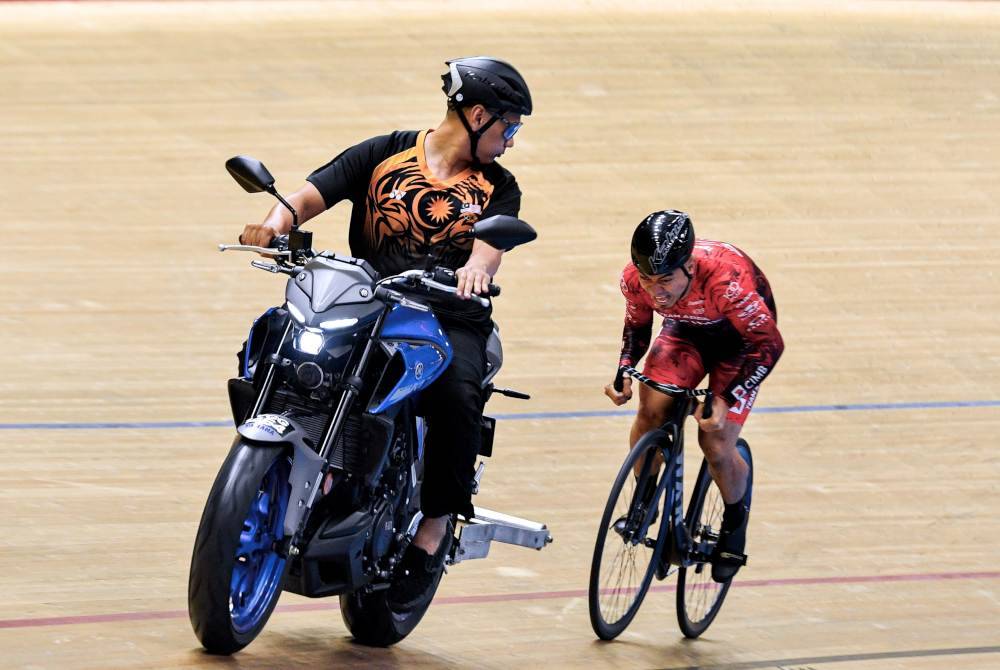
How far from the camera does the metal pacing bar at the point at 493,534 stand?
424cm

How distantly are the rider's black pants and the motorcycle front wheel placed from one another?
0.46 metres

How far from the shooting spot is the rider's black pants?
148 inches

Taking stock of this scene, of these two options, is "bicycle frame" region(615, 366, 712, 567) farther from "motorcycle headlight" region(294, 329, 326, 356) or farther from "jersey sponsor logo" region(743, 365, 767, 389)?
"motorcycle headlight" region(294, 329, 326, 356)

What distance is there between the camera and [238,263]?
310 inches

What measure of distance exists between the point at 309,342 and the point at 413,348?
0.79 ft

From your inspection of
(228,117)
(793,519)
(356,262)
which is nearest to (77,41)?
(228,117)

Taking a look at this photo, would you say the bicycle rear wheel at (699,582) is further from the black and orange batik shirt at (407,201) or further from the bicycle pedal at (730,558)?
the black and orange batik shirt at (407,201)

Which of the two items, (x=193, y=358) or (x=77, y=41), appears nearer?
(x=193, y=358)

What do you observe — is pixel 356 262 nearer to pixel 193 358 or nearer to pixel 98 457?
pixel 98 457

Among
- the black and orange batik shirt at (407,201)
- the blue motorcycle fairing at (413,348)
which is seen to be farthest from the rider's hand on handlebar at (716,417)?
the blue motorcycle fairing at (413,348)

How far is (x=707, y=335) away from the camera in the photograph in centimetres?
452

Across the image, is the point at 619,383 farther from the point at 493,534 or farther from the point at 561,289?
the point at 561,289

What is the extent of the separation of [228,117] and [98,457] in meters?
4.08

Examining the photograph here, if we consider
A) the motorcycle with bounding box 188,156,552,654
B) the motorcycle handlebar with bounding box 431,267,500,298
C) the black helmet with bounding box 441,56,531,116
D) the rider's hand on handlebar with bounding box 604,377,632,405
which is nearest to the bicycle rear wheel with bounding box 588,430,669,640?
the rider's hand on handlebar with bounding box 604,377,632,405
